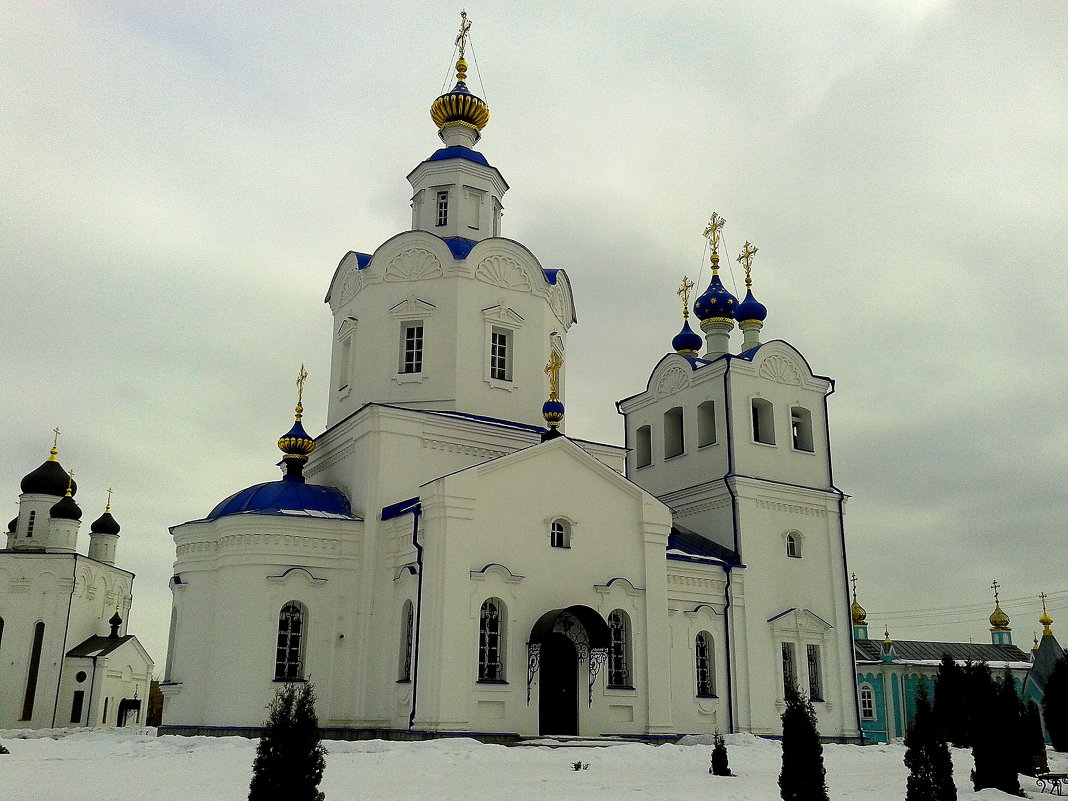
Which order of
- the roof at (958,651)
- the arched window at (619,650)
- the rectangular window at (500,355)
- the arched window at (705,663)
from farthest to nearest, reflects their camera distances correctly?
the roof at (958,651) → the rectangular window at (500,355) → the arched window at (705,663) → the arched window at (619,650)

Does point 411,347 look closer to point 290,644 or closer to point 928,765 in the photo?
point 290,644

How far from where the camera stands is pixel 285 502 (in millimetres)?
16469

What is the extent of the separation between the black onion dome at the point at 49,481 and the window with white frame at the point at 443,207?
1941cm

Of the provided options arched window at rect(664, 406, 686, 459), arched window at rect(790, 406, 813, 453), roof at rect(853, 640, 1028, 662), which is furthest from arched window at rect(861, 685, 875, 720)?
arched window at rect(664, 406, 686, 459)

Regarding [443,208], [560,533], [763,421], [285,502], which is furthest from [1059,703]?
[443,208]

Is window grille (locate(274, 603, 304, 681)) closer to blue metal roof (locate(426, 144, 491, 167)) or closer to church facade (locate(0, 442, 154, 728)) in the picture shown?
blue metal roof (locate(426, 144, 491, 167))

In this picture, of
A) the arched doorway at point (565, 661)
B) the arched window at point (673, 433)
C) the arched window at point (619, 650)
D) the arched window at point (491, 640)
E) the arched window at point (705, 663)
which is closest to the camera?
the arched window at point (491, 640)

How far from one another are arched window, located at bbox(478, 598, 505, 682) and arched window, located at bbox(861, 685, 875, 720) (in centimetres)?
1846

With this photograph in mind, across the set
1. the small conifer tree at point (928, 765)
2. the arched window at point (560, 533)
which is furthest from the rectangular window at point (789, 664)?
the small conifer tree at point (928, 765)

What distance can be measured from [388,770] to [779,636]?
35.2ft

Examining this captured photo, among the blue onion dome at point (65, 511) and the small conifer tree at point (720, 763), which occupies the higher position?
the blue onion dome at point (65, 511)

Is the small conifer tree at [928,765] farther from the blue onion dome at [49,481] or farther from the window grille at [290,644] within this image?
the blue onion dome at [49,481]

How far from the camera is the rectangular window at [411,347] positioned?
18.5m

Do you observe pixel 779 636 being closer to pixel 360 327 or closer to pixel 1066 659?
pixel 1066 659
